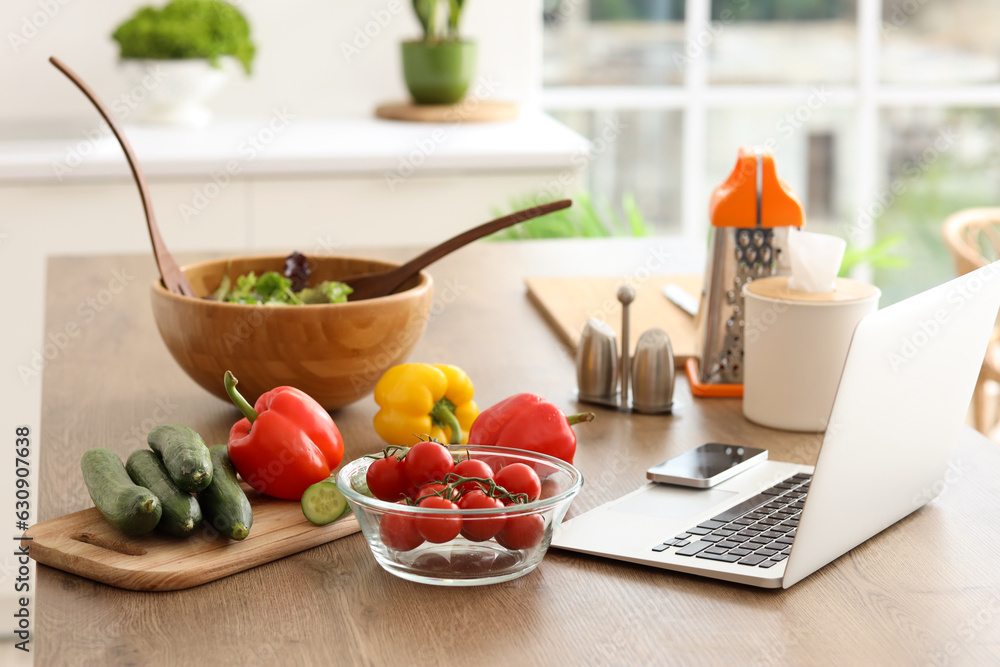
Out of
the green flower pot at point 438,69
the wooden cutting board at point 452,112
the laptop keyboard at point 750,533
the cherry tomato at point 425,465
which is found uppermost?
the green flower pot at point 438,69

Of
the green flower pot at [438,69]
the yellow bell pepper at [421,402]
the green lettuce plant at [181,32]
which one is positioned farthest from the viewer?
the green flower pot at [438,69]

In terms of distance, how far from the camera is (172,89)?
313 cm

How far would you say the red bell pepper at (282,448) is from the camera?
2.94 ft

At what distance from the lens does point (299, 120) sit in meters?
3.45

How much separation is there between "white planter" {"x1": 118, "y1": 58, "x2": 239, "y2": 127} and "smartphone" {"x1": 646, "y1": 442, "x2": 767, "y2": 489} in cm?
244

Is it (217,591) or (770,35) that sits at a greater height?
(770,35)

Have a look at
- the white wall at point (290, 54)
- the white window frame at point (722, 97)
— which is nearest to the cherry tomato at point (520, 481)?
the white wall at point (290, 54)

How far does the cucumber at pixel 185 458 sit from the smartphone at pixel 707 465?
0.39 m

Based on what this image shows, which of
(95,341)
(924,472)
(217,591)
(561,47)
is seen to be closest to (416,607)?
(217,591)

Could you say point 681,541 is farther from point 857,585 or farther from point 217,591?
point 217,591

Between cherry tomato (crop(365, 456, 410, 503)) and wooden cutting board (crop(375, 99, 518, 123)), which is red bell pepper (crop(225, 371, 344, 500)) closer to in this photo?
cherry tomato (crop(365, 456, 410, 503))

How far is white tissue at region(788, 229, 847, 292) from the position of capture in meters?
1.08

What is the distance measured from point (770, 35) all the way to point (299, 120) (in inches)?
66.3

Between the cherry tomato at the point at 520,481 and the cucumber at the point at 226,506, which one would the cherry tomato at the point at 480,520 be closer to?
the cherry tomato at the point at 520,481
